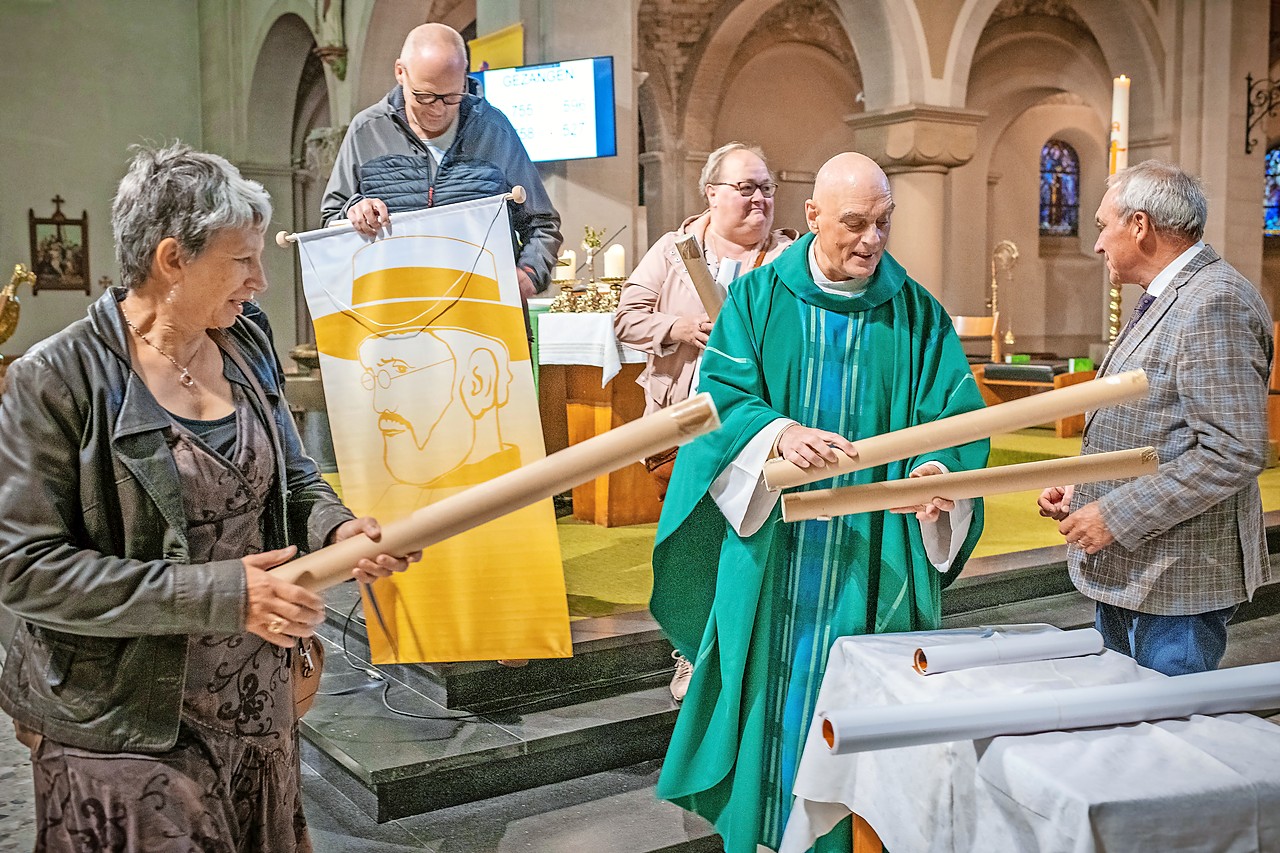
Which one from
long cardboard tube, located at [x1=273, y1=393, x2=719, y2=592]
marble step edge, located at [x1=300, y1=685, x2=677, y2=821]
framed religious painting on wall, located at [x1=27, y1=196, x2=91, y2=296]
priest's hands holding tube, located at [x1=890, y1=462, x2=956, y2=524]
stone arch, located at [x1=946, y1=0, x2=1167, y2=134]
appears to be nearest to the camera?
long cardboard tube, located at [x1=273, y1=393, x2=719, y2=592]

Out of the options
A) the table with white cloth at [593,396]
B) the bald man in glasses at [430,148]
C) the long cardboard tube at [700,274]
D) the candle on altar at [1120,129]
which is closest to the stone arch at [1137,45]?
the candle on altar at [1120,129]

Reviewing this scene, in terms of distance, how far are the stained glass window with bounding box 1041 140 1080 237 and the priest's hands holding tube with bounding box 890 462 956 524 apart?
16.6m

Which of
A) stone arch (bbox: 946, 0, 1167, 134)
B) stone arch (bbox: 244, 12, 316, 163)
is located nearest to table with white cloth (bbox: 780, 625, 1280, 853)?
stone arch (bbox: 946, 0, 1167, 134)

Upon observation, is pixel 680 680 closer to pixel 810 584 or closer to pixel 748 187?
pixel 810 584

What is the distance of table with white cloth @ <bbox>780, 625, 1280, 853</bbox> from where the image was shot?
158 centimetres

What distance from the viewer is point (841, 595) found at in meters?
2.74

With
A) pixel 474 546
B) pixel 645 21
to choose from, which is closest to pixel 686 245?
pixel 474 546

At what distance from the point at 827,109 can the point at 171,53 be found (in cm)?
844

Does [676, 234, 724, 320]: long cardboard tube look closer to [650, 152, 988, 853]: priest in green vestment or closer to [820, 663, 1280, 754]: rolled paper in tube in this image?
[650, 152, 988, 853]: priest in green vestment

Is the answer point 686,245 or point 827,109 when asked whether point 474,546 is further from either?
point 827,109

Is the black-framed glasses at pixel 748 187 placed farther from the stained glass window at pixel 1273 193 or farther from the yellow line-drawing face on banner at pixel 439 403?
the stained glass window at pixel 1273 193

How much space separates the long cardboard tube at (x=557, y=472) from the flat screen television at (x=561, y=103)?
5908 millimetres

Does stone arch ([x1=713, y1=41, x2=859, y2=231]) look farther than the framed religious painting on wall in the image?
Yes

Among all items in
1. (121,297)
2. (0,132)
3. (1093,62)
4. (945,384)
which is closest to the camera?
(121,297)
